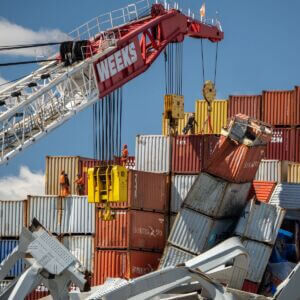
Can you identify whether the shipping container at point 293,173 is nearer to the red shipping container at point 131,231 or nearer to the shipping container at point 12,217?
the red shipping container at point 131,231

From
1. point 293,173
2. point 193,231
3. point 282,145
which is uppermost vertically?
point 282,145

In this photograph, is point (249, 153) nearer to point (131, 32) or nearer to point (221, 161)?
point (221, 161)

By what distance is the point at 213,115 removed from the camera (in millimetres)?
77250

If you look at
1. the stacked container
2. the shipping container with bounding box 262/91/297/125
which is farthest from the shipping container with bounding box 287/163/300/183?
the stacked container

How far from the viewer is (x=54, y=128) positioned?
65562 mm

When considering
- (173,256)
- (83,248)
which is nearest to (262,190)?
(173,256)

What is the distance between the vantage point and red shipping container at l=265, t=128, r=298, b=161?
72.8m

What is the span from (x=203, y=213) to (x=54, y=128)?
971 cm

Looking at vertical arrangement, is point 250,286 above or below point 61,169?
below

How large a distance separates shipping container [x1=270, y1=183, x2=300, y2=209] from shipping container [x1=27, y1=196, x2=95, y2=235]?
35.2 ft

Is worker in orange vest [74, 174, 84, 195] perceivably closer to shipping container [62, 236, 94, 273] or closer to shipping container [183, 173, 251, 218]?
shipping container [62, 236, 94, 273]

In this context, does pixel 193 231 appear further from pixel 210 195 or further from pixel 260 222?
pixel 260 222

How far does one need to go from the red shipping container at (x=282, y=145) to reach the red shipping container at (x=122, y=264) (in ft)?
39.4

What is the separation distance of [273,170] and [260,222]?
8150 millimetres
